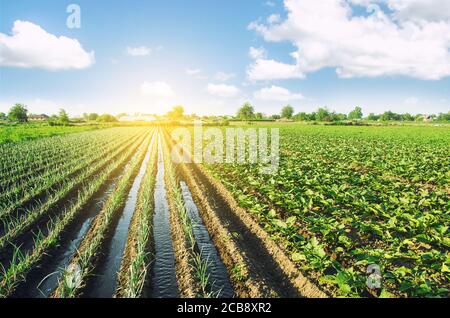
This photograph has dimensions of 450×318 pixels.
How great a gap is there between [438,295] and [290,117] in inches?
5068

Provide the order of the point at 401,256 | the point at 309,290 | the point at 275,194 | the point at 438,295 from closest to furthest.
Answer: the point at 438,295 → the point at 309,290 → the point at 401,256 → the point at 275,194

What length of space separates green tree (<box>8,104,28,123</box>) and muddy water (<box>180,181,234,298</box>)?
98.1 m

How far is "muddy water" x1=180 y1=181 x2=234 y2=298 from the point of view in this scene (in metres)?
4.53

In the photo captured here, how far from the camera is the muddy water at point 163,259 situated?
4.54 metres

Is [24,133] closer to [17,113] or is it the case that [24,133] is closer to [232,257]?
[232,257]

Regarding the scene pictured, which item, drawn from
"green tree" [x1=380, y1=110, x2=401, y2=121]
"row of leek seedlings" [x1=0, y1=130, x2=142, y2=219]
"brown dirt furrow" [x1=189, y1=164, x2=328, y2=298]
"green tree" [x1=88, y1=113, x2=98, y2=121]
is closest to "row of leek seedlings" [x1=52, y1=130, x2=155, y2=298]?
"row of leek seedlings" [x1=0, y1=130, x2=142, y2=219]

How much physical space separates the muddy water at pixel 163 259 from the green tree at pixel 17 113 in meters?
96.8

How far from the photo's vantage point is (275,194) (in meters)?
8.16

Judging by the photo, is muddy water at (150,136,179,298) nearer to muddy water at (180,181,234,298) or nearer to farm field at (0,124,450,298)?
farm field at (0,124,450,298)

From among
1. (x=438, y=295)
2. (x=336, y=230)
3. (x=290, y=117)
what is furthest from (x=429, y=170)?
(x=290, y=117)

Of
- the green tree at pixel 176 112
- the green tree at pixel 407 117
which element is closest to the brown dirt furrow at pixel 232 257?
the green tree at pixel 176 112

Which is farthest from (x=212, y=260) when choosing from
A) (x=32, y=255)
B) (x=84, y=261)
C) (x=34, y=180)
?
(x=34, y=180)
